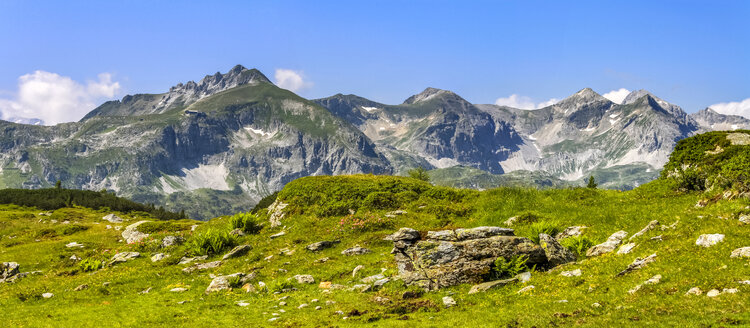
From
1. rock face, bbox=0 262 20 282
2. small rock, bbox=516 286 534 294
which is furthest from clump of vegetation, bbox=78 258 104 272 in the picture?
small rock, bbox=516 286 534 294

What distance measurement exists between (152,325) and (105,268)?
60.3 feet

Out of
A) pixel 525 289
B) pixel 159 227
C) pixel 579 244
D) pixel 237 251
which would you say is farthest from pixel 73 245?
pixel 579 244

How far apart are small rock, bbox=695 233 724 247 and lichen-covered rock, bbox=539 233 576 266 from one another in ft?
18.2

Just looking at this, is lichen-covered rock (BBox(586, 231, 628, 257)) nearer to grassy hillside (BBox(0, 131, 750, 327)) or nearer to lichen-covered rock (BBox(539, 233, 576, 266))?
grassy hillside (BBox(0, 131, 750, 327))

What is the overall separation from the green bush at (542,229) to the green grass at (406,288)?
122 cm

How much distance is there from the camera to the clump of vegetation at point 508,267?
66.1ft

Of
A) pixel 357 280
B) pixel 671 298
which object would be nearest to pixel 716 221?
pixel 671 298

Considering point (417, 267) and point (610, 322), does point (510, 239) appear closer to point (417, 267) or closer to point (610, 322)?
point (417, 267)

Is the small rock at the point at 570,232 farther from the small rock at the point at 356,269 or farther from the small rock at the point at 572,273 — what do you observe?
the small rock at the point at 356,269

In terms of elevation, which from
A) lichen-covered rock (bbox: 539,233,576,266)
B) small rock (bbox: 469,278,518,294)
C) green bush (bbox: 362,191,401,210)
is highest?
green bush (bbox: 362,191,401,210)

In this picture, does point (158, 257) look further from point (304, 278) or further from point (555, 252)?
point (555, 252)

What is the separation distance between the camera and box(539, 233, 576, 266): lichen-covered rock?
842 inches

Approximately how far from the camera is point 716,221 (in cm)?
2047

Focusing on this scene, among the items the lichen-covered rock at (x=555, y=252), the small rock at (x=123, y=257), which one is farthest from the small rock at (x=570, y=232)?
the small rock at (x=123, y=257)
